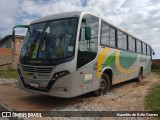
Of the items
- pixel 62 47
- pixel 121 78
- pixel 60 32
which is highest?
pixel 60 32

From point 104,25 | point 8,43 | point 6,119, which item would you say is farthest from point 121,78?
point 8,43

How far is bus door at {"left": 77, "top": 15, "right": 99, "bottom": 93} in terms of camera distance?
25.0 feet

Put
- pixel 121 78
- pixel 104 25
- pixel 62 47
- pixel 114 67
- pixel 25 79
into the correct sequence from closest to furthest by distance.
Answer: pixel 62 47 → pixel 25 79 → pixel 104 25 → pixel 114 67 → pixel 121 78

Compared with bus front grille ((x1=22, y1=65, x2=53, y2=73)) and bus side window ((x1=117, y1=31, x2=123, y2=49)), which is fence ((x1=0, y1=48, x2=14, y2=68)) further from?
bus front grille ((x1=22, y1=65, x2=53, y2=73))

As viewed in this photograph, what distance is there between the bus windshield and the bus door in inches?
13.7

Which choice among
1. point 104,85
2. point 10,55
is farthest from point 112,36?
point 10,55

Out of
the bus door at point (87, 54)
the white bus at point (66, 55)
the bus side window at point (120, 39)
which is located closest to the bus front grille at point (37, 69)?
the white bus at point (66, 55)

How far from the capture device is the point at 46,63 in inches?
295

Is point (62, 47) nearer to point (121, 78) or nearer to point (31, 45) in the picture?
point (31, 45)

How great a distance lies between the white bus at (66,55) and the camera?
7316mm

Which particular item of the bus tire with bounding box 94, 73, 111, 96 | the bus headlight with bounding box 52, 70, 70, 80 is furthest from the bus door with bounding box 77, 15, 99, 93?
the bus tire with bounding box 94, 73, 111, 96

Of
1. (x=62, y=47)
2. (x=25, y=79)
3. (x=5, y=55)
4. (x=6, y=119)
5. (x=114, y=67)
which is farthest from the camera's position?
(x=5, y=55)

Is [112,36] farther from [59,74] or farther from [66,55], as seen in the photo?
[59,74]

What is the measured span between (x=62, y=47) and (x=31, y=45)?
1.39m
